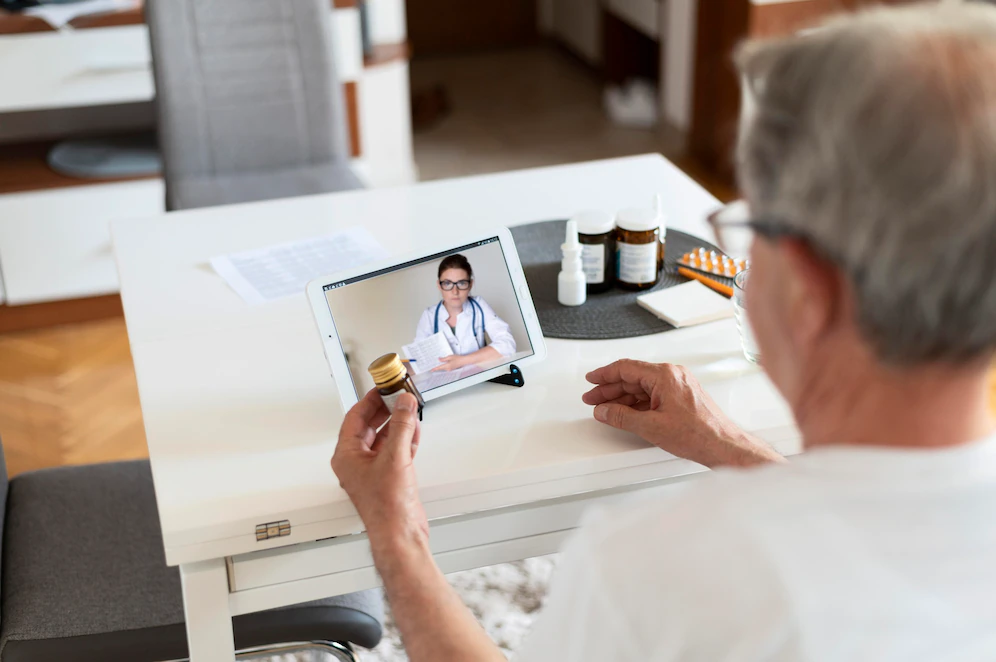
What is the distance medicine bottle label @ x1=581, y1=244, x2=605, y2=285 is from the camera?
1.52 m

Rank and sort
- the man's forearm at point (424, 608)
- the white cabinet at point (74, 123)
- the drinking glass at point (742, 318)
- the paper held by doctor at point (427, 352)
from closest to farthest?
the man's forearm at point (424, 608)
the paper held by doctor at point (427, 352)
the drinking glass at point (742, 318)
the white cabinet at point (74, 123)

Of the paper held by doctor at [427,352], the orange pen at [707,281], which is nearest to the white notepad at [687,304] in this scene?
the orange pen at [707,281]

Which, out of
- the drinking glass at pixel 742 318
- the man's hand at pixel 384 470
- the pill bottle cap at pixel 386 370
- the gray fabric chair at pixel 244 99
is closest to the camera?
the man's hand at pixel 384 470

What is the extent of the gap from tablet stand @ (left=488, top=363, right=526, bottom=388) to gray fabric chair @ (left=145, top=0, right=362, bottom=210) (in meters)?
1.24

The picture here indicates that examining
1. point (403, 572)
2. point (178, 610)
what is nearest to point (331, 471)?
point (403, 572)

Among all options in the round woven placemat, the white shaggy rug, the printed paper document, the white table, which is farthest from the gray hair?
the white shaggy rug

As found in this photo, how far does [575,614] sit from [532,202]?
1.25 meters

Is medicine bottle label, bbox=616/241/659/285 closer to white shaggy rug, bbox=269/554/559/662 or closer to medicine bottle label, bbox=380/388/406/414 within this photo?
medicine bottle label, bbox=380/388/406/414

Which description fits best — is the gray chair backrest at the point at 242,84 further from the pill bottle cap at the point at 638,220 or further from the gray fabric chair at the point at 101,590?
the pill bottle cap at the point at 638,220

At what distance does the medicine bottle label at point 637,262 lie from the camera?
1.52 meters

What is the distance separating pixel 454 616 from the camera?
95 cm

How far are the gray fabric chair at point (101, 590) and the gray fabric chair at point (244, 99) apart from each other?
1.00 metres

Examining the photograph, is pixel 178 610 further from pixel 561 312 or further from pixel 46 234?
pixel 46 234

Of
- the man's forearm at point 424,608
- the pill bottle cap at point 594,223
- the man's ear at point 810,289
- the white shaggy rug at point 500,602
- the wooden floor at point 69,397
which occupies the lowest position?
the white shaggy rug at point 500,602
